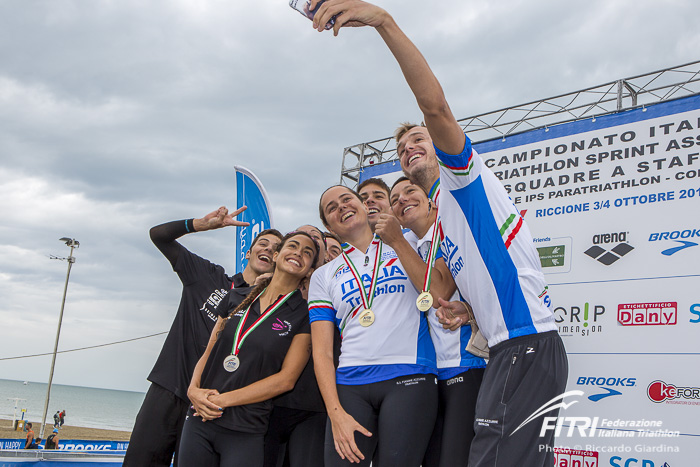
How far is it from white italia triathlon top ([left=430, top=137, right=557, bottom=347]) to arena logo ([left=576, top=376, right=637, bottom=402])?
298 centimetres

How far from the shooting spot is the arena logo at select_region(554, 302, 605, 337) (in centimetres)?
430

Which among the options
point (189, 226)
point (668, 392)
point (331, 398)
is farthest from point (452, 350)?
point (668, 392)

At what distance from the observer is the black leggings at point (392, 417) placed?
190 cm

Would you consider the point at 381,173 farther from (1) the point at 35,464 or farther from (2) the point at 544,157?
(1) the point at 35,464

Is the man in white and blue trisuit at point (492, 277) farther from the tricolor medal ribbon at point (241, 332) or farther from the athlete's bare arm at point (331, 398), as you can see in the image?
the tricolor medal ribbon at point (241, 332)

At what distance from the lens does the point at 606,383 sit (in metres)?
4.17

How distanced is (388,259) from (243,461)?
40.1 inches

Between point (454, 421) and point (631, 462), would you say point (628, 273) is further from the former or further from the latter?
point (454, 421)

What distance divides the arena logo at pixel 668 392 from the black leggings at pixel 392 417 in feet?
8.85

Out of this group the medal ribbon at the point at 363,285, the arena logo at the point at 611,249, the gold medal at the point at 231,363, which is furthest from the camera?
the arena logo at the point at 611,249

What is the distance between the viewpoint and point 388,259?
2289mm

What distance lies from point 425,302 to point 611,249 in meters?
3.03

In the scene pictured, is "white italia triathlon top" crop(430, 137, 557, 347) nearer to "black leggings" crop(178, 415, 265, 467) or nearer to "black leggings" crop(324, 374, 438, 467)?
"black leggings" crop(324, 374, 438, 467)

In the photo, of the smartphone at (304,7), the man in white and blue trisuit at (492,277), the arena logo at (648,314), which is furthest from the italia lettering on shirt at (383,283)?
the arena logo at (648,314)
